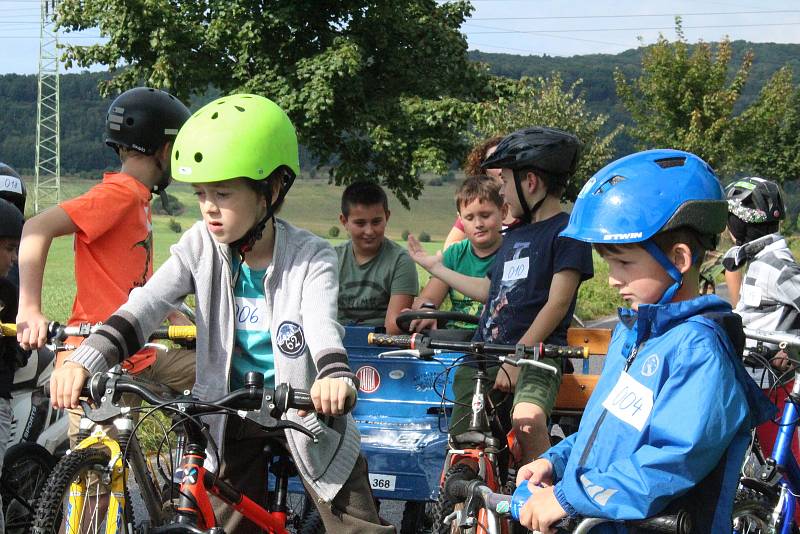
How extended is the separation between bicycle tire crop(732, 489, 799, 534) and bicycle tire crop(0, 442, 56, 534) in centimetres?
329

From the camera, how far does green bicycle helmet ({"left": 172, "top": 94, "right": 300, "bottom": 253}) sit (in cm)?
355

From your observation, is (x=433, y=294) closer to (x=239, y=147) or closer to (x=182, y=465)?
(x=239, y=147)

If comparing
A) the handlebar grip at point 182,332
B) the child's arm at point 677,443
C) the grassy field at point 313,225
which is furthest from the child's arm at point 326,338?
the grassy field at point 313,225

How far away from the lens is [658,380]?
275 centimetres

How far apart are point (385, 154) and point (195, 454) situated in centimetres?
2079

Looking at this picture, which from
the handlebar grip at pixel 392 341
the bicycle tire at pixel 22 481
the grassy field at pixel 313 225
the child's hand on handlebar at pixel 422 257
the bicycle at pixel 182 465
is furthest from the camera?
the grassy field at pixel 313 225

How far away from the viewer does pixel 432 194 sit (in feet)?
301

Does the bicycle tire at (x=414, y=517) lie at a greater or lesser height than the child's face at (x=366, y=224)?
lesser

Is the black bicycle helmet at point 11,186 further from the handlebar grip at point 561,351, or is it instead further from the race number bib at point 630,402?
the race number bib at point 630,402

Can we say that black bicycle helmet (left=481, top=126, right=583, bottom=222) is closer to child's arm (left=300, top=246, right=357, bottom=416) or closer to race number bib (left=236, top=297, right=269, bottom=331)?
child's arm (left=300, top=246, right=357, bottom=416)

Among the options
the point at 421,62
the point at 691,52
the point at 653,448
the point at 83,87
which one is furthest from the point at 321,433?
the point at 83,87

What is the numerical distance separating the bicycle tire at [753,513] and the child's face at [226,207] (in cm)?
262

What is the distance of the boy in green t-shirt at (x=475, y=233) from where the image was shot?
20.3ft

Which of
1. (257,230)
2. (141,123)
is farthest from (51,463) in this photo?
(257,230)
